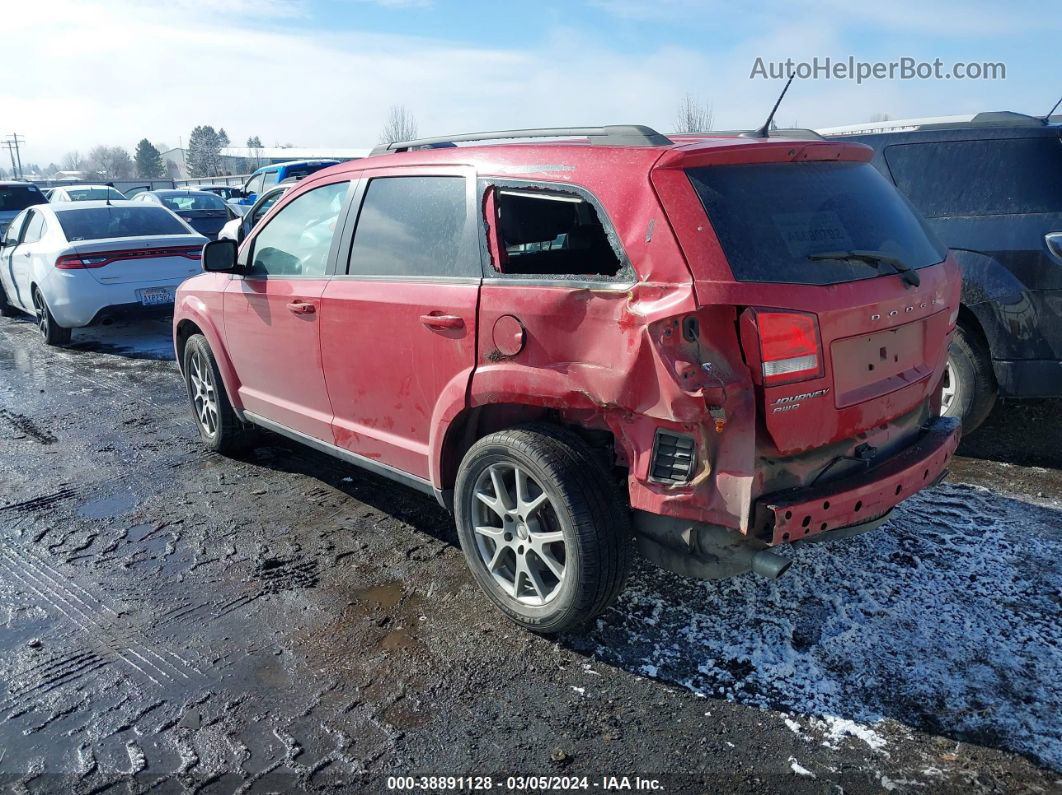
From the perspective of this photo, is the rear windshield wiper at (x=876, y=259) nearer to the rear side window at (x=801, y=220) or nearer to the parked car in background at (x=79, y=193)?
the rear side window at (x=801, y=220)

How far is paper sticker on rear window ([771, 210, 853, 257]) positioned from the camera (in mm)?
2881

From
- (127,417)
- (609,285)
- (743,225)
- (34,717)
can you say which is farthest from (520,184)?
(127,417)

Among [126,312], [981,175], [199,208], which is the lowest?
[126,312]

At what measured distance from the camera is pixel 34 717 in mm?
2887

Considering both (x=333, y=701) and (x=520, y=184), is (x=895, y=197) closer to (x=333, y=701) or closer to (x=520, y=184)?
(x=520, y=184)

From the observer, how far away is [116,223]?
9500 mm

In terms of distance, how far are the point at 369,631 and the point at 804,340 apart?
2.03 m

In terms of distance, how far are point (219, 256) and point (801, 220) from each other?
3217 mm

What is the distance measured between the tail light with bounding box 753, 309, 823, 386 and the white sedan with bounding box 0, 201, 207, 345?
780cm

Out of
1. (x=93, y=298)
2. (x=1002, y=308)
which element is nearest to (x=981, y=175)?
(x=1002, y=308)

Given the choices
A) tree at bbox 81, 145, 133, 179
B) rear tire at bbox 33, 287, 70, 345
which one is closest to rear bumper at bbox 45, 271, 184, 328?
rear tire at bbox 33, 287, 70, 345

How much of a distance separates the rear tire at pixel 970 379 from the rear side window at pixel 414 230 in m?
3.12

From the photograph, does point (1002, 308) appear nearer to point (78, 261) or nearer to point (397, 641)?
point (397, 641)

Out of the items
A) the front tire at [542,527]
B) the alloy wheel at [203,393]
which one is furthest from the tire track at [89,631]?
the alloy wheel at [203,393]
